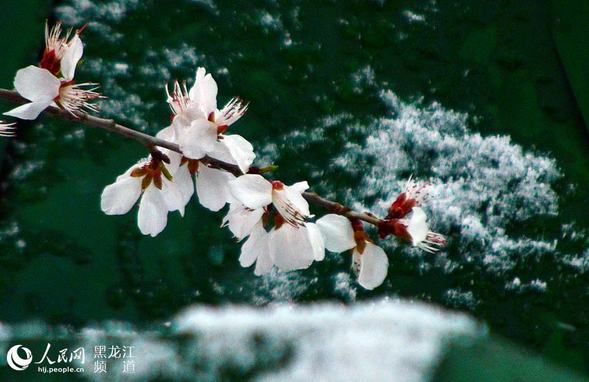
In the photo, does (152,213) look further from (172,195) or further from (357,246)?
(357,246)

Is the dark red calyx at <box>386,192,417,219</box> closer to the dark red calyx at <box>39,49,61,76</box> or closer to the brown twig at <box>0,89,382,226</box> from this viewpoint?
the brown twig at <box>0,89,382,226</box>

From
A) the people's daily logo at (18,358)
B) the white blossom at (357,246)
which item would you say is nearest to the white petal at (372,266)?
the white blossom at (357,246)

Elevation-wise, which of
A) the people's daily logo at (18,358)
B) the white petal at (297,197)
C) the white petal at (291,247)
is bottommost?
the people's daily logo at (18,358)

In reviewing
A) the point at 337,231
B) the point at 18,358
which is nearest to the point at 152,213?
the point at 337,231

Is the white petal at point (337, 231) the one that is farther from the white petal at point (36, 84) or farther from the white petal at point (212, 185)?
the white petal at point (36, 84)

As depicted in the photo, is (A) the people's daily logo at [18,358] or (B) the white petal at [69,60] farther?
(A) the people's daily logo at [18,358]

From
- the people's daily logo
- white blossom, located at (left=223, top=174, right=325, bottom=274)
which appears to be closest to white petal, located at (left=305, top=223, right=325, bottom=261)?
white blossom, located at (left=223, top=174, right=325, bottom=274)

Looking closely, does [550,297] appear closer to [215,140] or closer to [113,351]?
[113,351]

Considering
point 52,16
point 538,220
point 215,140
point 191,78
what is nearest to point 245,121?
point 191,78
